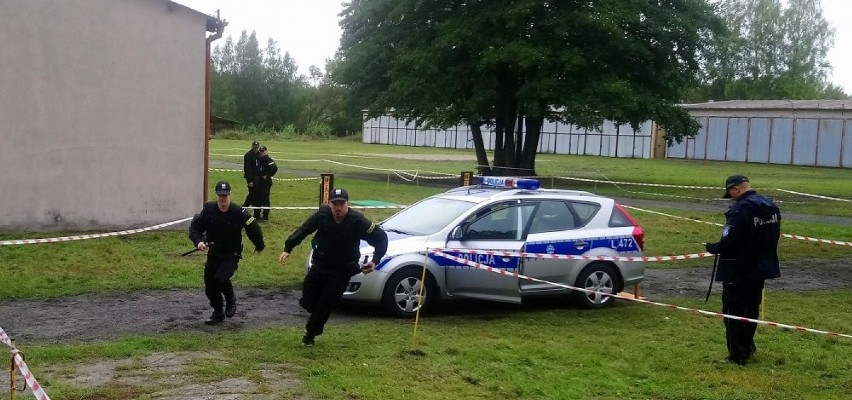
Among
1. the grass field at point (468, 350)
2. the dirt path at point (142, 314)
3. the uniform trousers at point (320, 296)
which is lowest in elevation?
the dirt path at point (142, 314)

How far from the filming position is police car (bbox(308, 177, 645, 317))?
1009 centimetres

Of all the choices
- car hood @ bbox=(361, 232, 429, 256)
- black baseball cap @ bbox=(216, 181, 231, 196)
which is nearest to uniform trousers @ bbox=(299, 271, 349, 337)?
black baseball cap @ bbox=(216, 181, 231, 196)

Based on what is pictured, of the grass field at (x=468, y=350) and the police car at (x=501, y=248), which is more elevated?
the police car at (x=501, y=248)

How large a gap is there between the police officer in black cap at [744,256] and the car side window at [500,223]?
290 cm

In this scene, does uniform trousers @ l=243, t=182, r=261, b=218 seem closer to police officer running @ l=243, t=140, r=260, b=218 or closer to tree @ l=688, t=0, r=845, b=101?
police officer running @ l=243, t=140, r=260, b=218

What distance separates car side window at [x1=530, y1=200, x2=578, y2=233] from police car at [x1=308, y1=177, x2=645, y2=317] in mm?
12

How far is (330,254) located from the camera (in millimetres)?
Result: 8445

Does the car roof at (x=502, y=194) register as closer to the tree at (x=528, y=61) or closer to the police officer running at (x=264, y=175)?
the police officer running at (x=264, y=175)

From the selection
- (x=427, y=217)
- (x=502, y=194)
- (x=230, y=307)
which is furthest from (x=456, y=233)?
(x=230, y=307)

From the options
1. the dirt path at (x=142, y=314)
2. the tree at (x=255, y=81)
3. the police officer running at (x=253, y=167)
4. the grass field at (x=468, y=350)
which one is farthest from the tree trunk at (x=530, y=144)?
the tree at (x=255, y=81)

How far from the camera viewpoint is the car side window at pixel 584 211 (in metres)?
11.3

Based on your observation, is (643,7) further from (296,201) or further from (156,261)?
(156,261)

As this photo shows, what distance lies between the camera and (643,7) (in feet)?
106

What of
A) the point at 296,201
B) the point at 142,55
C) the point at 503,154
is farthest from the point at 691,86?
the point at 142,55
